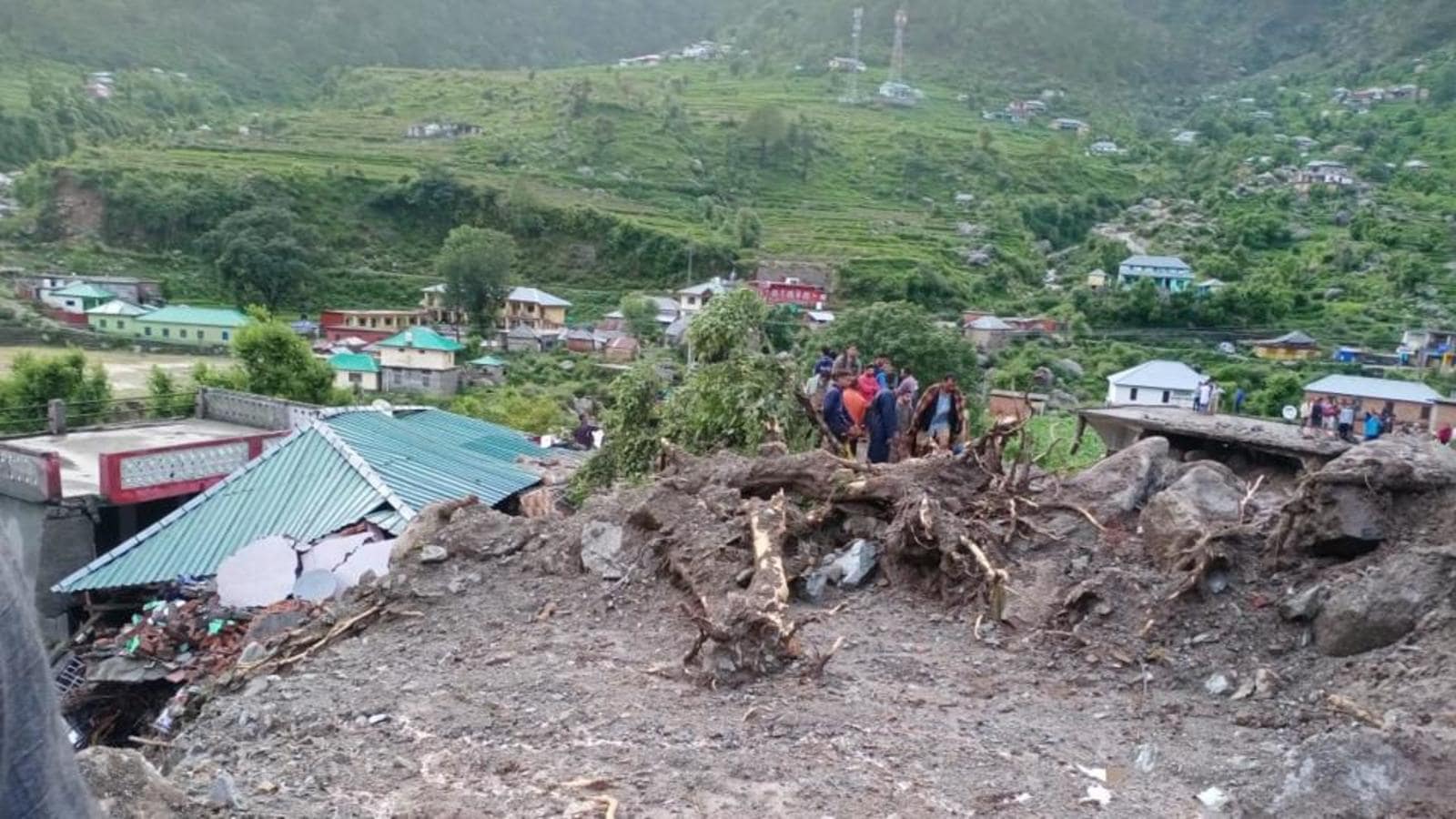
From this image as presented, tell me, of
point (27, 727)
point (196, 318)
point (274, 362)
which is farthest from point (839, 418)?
point (196, 318)

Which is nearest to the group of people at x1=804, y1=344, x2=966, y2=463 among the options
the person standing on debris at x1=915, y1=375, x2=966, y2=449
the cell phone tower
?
the person standing on debris at x1=915, y1=375, x2=966, y2=449

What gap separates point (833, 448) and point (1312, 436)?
4418 mm

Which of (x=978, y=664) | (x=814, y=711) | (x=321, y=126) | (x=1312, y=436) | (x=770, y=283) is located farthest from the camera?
(x=321, y=126)

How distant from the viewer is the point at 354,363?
40.0 m

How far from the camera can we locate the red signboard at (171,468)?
42.7 feet

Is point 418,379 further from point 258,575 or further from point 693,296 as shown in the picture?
point 258,575

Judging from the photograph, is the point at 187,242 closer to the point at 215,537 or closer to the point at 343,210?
the point at 343,210

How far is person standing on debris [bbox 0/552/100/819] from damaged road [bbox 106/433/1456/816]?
10.8 ft

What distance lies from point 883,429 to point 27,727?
8678mm

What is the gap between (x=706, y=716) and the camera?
5273 millimetres

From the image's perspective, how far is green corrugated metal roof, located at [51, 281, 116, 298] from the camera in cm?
4609

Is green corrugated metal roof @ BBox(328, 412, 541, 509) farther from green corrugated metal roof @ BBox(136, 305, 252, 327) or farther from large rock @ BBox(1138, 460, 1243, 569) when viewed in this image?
green corrugated metal roof @ BBox(136, 305, 252, 327)

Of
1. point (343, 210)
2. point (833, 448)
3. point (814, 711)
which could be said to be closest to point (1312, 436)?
point (833, 448)

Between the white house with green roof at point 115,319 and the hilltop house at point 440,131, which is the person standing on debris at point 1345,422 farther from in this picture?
the hilltop house at point 440,131
